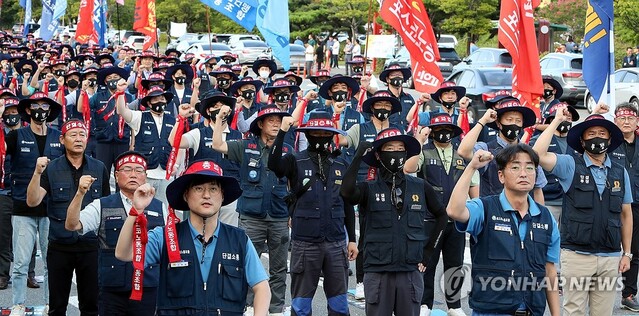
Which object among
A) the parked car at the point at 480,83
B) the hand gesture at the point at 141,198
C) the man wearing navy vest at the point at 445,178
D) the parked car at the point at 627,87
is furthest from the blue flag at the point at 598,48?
the parked car at the point at 627,87

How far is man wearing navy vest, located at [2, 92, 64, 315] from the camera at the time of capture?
30.7 ft

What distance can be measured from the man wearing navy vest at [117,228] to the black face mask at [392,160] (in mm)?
1680

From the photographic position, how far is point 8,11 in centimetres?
8050

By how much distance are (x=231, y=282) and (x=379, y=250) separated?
2.21m

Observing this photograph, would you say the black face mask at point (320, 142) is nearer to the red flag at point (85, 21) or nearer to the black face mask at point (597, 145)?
the black face mask at point (597, 145)

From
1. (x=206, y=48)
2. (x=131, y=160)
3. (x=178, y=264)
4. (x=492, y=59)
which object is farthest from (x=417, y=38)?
(x=206, y=48)

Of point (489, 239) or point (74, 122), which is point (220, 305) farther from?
point (74, 122)

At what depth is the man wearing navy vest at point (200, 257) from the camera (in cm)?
543

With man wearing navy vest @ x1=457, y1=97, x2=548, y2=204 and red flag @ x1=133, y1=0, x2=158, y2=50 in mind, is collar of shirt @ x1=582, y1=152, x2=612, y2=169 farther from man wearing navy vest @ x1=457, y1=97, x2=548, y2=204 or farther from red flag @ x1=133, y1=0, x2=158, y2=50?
red flag @ x1=133, y1=0, x2=158, y2=50

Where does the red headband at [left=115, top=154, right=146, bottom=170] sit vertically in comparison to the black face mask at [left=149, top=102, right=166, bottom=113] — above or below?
below

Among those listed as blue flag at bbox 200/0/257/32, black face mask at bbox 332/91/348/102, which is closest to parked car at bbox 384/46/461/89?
blue flag at bbox 200/0/257/32

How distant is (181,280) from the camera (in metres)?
5.42

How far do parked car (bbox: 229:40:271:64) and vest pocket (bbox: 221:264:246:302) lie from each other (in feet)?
138

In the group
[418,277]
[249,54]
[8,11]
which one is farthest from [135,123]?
[8,11]
